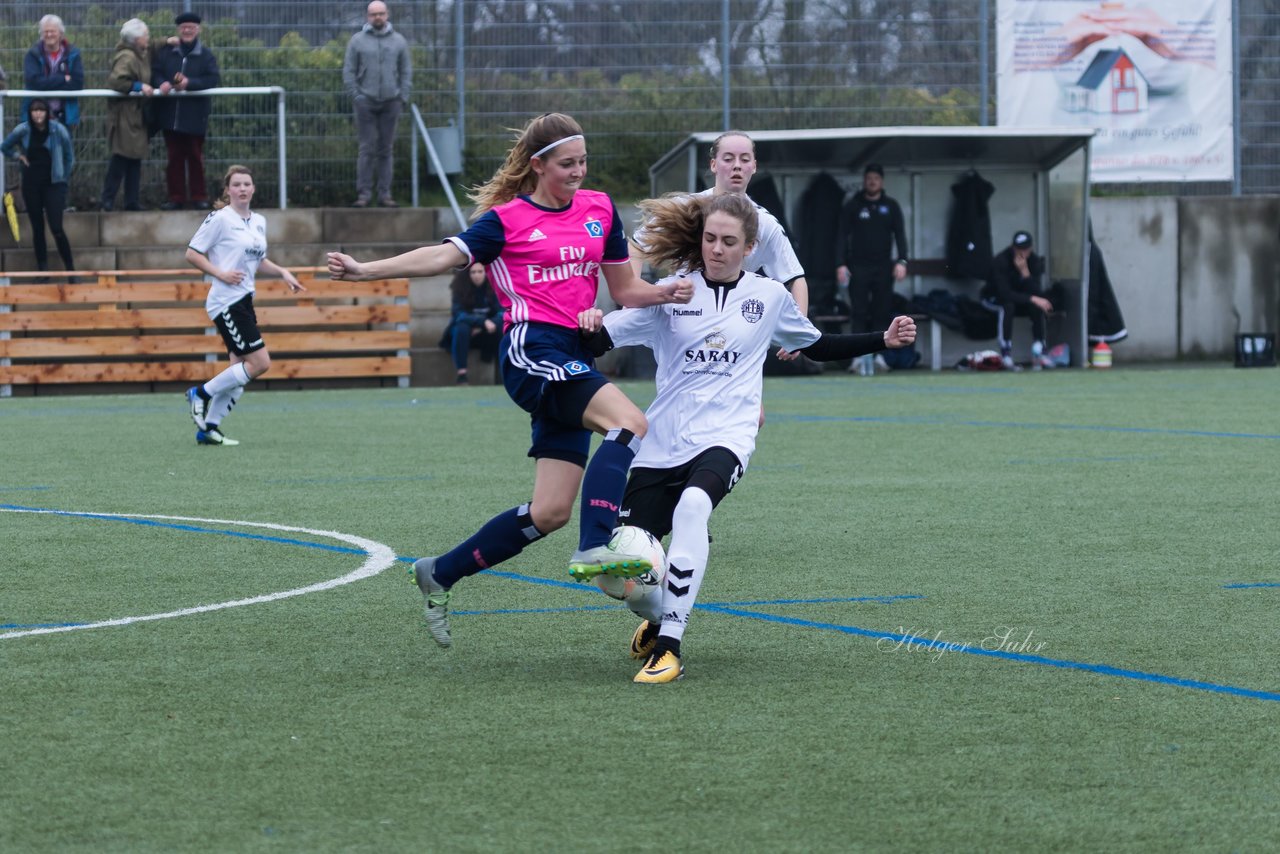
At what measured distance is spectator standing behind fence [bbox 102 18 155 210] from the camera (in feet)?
73.3

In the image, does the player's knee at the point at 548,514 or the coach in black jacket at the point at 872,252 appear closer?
the player's knee at the point at 548,514

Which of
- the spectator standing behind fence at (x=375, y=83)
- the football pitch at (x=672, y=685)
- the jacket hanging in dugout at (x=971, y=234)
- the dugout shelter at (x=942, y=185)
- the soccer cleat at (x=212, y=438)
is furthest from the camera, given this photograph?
the jacket hanging in dugout at (x=971, y=234)

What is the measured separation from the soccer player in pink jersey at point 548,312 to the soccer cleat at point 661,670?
0.45 metres

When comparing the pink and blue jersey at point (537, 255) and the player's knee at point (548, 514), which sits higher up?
the pink and blue jersey at point (537, 255)

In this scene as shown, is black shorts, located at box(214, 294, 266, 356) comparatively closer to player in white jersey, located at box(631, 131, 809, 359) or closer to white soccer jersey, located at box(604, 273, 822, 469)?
player in white jersey, located at box(631, 131, 809, 359)

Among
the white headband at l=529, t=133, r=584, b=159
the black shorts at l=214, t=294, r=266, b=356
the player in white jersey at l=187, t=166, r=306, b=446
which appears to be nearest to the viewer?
the white headband at l=529, t=133, r=584, b=159

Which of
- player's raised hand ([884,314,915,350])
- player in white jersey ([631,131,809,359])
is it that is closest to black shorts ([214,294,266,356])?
player in white jersey ([631,131,809,359])

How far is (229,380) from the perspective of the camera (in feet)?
46.1

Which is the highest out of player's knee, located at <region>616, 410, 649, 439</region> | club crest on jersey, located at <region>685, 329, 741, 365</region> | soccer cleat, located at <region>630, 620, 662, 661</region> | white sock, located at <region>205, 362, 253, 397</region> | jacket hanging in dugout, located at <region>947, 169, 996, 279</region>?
jacket hanging in dugout, located at <region>947, 169, 996, 279</region>

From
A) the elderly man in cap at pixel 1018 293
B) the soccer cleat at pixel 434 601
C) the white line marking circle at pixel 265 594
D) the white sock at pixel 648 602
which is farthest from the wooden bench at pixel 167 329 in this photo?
the white sock at pixel 648 602

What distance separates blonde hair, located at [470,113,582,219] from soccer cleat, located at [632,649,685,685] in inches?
60.6

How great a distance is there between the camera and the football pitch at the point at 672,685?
3869 mm

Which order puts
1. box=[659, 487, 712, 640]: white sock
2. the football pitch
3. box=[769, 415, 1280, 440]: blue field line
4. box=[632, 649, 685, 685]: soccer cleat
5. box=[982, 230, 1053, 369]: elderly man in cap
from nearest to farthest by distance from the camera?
the football pitch < box=[632, 649, 685, 685]: soccer cleat < box=[659, 487, 712, 640]: white sock < box=[769, 415, 1280, 440]: blue field line < box=[982, 230, 1053, 369]: elderly man in cap

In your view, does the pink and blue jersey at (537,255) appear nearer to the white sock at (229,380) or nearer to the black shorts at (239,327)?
the white sock at (229,380)
